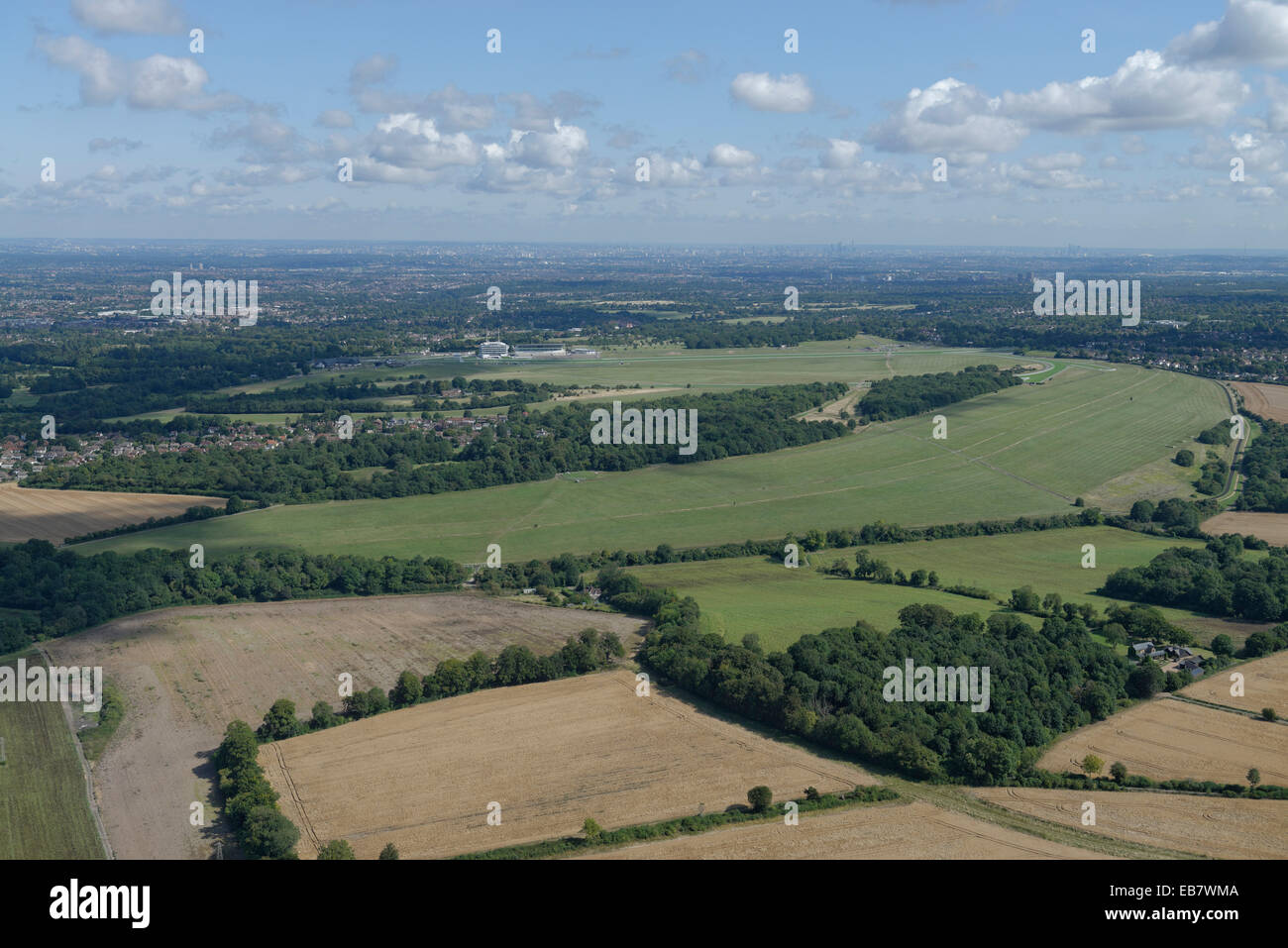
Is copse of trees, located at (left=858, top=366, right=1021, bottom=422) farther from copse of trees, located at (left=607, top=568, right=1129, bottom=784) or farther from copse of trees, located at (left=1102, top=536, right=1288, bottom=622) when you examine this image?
copse of trees, located at (left=607, top=568, right=1129, bottom=784)

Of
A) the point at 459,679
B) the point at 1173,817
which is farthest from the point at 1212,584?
the point at 459,679

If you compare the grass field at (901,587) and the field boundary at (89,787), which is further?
the grass field at (901,587)

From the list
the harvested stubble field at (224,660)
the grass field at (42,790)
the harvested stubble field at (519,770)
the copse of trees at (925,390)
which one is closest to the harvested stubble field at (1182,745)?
the harvested stubble field at (519,770)

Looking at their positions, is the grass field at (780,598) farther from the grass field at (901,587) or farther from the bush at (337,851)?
the bush at (337,851)

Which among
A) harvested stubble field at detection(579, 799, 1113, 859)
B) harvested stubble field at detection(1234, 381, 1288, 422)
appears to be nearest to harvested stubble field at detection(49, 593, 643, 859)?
harvested stubble field at detection(579, 799, 1113, 859)

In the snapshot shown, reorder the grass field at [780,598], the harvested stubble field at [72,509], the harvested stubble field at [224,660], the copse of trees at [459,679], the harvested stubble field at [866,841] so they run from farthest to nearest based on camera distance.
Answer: the harvested stubble field at [72,509]
the grass field at [780,598]
the copse of trees at [459,679]
the harvested stubble field at [224,660]
the harvested stubble field at [866,841]

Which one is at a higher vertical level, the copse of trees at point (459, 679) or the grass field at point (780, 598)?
the grass field at point (780, 598)
